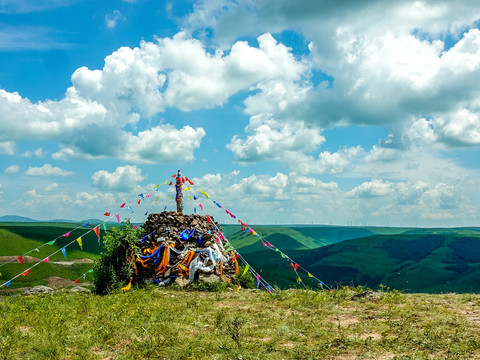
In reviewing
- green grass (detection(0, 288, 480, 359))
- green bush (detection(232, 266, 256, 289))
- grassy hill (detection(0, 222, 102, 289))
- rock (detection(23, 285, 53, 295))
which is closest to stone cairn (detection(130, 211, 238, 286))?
green bush (detection(232, 266, 256, 289))

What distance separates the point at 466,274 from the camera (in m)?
187

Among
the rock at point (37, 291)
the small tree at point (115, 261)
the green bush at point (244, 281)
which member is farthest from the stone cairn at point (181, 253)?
the rock at point (37, 291)

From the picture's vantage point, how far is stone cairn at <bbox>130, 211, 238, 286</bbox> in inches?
925

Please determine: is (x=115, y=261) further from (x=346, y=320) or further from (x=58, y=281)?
(x=58, y=281)

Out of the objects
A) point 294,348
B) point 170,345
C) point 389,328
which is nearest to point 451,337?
point 389,328

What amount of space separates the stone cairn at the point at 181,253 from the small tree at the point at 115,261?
1.84 feet

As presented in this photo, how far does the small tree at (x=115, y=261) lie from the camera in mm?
23250

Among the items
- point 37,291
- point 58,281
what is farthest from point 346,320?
point 58,281

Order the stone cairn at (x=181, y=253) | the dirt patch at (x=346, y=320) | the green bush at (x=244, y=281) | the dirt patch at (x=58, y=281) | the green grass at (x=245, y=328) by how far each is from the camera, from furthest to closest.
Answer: the dirt patch at (x=58, y=281) → the green bush at (x=244, y=281) → the stone cairn at (x=181, y=253) → the dirt patch at (x=346, y=320) → the green grass at (x=245, y=328)

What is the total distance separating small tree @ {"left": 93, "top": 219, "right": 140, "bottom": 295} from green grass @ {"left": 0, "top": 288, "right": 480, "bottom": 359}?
429 cm

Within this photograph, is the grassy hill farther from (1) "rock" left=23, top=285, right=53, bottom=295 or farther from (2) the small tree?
(2) the small tree

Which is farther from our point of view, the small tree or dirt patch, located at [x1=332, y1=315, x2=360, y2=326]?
the small tree

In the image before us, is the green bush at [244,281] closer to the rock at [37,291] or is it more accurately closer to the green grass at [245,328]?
the green grass at [245,328]

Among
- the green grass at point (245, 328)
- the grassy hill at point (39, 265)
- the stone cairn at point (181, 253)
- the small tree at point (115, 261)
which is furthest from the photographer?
the grassy hill at point (39, 265)
